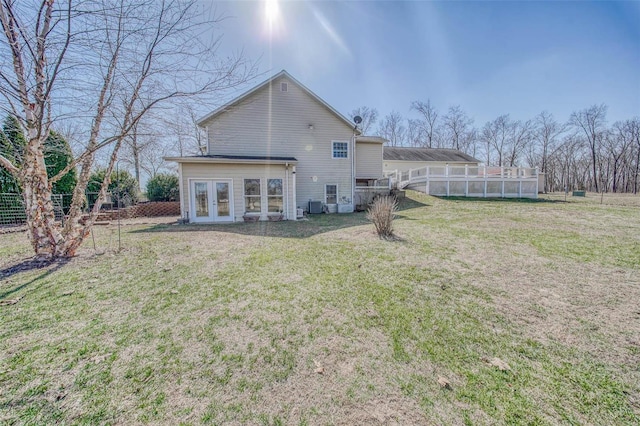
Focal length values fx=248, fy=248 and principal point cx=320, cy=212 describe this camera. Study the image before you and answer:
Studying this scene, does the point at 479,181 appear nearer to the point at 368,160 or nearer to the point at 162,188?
the point at 368,160

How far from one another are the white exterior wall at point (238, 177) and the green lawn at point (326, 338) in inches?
243

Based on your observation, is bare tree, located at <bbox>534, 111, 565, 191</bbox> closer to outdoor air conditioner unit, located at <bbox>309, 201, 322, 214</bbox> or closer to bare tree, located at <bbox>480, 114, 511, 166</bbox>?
bare tree, located at <bbox>480, 114, 511, 166</bbox>

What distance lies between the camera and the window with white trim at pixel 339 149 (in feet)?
48.9

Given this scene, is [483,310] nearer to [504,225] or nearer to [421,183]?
[504,225]

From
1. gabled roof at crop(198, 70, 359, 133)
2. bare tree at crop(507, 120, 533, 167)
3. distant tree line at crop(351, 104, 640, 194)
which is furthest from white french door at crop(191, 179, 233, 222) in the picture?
bare tree at crop(507, 120, 533, 167)

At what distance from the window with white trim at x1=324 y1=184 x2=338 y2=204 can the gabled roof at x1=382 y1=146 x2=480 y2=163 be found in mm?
12178

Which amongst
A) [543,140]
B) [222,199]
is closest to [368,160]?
[222,199]

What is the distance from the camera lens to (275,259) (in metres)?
5.64

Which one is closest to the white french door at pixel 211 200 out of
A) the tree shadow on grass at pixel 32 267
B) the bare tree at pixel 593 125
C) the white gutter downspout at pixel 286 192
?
the white gutter downspout at pixel 286 192

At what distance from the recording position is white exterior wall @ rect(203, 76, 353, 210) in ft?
43.9

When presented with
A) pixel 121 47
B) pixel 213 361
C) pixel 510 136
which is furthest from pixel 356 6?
pixel 510 136

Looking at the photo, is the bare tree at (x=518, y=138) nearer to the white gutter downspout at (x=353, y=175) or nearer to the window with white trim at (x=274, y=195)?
the white gutter downspout at (x=353, y=175)

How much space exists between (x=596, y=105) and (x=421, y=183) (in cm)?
3934

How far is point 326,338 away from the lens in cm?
279
